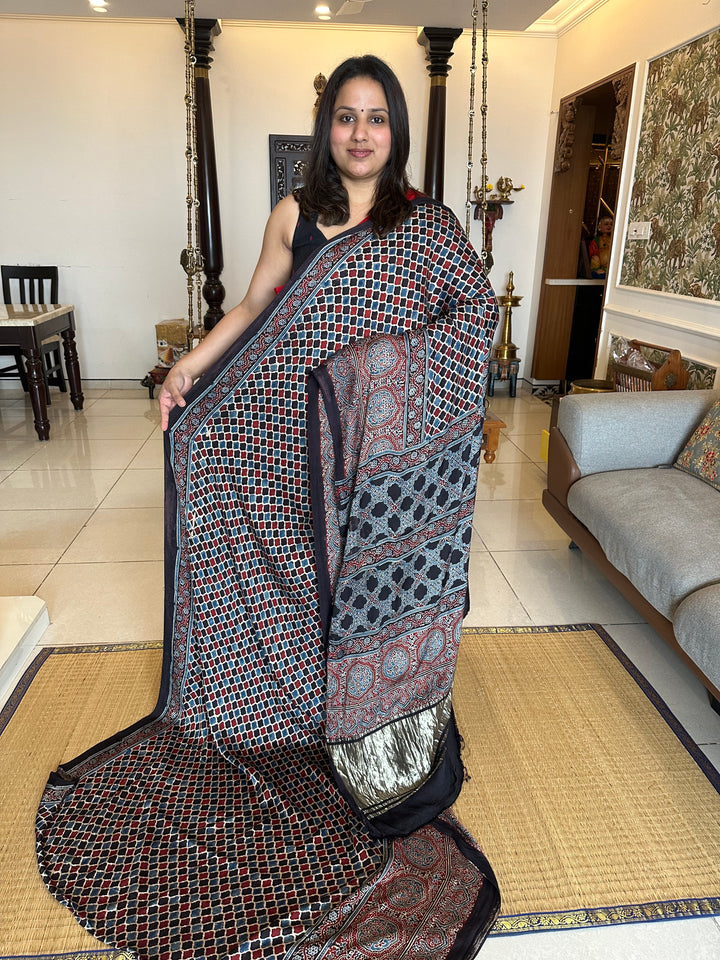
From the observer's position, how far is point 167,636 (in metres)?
1.64

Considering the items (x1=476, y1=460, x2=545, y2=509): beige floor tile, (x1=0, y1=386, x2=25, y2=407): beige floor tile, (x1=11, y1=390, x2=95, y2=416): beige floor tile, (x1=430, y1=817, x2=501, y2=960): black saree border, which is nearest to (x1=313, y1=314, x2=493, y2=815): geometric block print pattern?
(x1=430, y1=817, x2=501, y2=960): black saree border

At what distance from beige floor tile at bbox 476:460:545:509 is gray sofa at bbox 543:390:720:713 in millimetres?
663

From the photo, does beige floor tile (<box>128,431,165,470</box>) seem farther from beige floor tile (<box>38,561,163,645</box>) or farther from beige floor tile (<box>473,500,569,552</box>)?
beige floor tile (<box>473,500,569,552</box>)

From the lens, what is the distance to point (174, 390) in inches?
60.7

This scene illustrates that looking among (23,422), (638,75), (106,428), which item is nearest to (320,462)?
(106,428)

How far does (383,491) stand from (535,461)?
2.79 m

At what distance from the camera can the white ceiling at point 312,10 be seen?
3.98 metres

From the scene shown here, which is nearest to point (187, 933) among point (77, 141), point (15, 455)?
point (15, 455)

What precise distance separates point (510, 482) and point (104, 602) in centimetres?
213

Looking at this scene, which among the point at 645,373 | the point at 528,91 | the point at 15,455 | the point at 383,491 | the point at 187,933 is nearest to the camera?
the point at 187,933

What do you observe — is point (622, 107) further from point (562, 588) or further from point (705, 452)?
point (562, 588)

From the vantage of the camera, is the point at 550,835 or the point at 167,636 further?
the point at 167,636

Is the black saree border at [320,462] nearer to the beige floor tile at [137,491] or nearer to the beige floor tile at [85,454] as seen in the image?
the beige floor tile at [137,491]

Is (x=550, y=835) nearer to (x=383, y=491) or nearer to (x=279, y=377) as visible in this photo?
(x=383, y=491)
